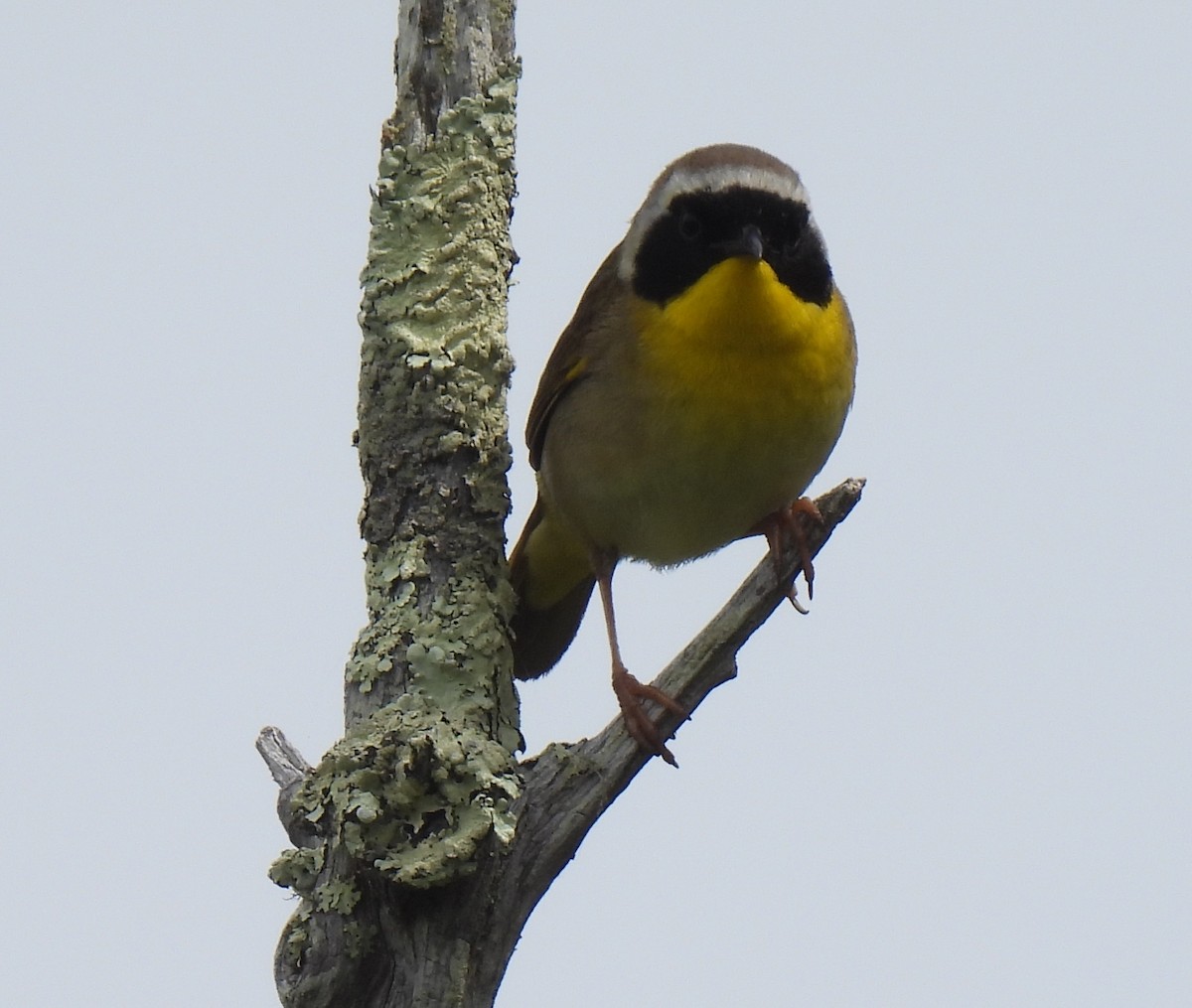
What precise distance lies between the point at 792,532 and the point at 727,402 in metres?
0.40

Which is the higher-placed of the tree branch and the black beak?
the black beak

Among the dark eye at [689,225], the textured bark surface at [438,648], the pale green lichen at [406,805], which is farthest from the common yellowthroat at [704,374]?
the pale green lichen at [406,805]

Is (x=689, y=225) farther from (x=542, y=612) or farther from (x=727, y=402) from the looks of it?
(x=542, y=612)

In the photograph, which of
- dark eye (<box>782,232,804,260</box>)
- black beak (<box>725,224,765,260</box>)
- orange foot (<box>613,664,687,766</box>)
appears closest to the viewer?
orange foot (<box>613,664,687,766</box>)

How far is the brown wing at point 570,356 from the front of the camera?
495 centimetres

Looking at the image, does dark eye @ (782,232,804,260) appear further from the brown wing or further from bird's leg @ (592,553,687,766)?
bird's leg @ (592,553,687,766)

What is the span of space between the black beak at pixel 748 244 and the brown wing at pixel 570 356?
1.80ft

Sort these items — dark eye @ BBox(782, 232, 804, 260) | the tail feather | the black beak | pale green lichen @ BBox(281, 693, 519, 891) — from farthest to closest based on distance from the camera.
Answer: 1. the tail feather
2. dark eye @ BBox(782, 232, 804, 260)
3. the black beak
4. pale green lichen @ BBox(281, 693, 519, 891)

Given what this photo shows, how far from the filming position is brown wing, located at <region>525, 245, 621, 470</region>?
4945 mm

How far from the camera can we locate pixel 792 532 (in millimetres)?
4449

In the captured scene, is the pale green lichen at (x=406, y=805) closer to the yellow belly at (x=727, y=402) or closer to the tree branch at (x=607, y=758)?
the tree branch at (x=607, y=758)

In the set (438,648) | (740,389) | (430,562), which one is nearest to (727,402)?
(740,389)

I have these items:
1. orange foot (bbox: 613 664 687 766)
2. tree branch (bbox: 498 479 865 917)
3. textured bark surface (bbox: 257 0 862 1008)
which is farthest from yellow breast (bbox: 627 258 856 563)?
orange foot (bbox: 613 664 687 766)

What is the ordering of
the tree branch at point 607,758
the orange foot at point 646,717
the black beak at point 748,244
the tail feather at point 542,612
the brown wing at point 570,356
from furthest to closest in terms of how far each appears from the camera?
1. the tail feather at point 542,612
2. the brown wing at point 570,356
3. the black beak at point 748,244
4. the orange foot at point 646,717
5. the tree branch at point 607,758
